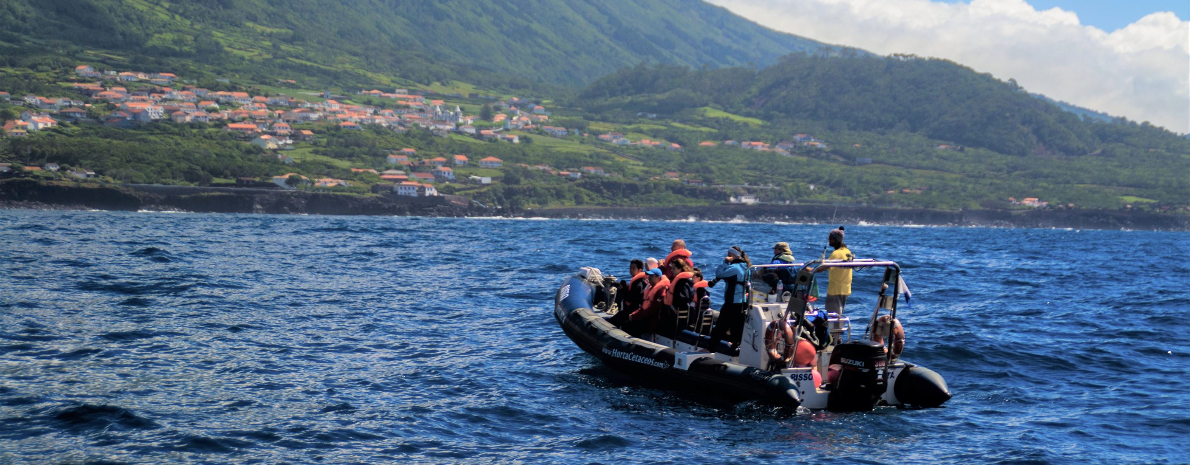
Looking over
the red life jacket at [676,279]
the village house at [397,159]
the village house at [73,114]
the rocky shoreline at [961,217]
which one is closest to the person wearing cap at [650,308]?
the red life jacket at [676,279]

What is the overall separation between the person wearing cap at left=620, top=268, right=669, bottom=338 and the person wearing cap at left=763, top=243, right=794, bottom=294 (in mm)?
1532

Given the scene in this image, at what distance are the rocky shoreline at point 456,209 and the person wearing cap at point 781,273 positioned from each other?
8692 centimetres

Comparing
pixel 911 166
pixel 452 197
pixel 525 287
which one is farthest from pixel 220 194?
pixel 911 166

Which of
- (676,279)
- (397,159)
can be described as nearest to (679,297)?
(676,279)

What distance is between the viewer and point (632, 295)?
48.6 ft

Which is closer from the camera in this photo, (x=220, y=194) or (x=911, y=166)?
(x=220, y=194)

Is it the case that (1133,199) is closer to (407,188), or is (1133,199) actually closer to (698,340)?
(407,188)

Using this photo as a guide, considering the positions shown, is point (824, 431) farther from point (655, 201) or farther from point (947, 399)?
point (655, 201)

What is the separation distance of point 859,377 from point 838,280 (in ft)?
6.46

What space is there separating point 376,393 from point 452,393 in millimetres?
1010

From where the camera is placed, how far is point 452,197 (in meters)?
117

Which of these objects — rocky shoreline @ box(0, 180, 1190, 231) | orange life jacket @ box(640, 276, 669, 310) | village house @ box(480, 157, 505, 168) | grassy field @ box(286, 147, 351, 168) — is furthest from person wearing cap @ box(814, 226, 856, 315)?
village house @ box(480, 157, 505, 168)

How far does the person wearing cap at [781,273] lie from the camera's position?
1348 cm

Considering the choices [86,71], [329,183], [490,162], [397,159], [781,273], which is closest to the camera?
[781,273]
